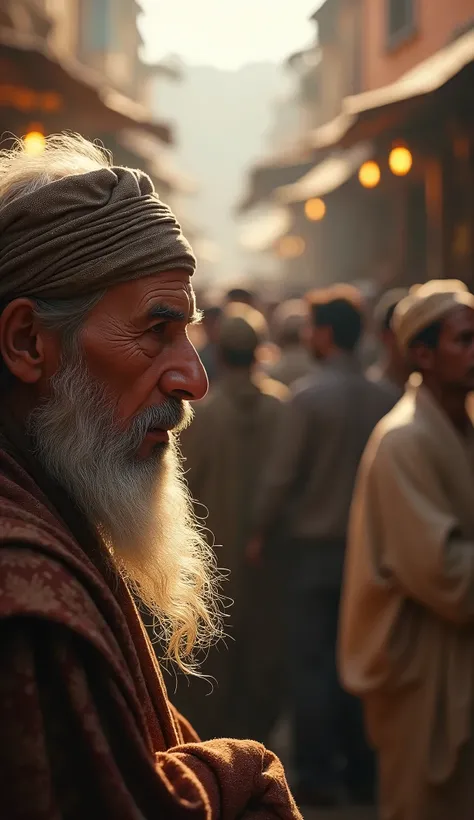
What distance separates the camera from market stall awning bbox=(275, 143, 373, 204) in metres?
17.2

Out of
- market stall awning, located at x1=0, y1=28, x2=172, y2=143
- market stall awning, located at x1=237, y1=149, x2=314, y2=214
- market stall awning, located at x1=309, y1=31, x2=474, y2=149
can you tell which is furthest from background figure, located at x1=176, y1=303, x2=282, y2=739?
market stall awning, located at x1=237, y1=149, x2=314, y2=214

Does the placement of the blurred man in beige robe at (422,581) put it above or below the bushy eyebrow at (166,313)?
below

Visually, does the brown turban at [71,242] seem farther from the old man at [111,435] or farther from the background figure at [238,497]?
→ the background figure at [238,497]

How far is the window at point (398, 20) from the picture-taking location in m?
16.3

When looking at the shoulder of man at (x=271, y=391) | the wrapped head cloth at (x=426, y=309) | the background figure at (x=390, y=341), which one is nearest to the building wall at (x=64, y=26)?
the shoulder of man at (x=271, y=391)

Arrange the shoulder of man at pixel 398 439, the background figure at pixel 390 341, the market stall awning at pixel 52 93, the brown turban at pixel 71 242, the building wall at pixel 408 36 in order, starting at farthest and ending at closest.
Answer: the building wall at pixel 408 36, the market stall awning at pixel 52 93, the background figure at pixel 390 341, the shoulder of man at pixel 398 439, the brown turban at pixel 71 242

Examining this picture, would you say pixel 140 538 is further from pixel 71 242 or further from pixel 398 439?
pixel 398 439

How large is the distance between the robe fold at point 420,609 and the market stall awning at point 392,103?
453 centimetres

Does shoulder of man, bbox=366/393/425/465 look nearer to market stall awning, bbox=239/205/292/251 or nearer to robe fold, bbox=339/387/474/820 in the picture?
robe fold, bbox=339/387/474/820

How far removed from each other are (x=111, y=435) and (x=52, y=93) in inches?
325

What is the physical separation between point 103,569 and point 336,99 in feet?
103

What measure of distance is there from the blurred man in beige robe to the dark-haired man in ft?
6.03

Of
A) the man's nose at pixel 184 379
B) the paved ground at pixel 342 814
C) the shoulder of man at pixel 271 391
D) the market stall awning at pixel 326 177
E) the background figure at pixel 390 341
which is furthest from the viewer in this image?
the market stall awning at pixel 326 177

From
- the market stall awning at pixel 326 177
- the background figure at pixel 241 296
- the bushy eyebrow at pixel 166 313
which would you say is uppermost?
the bushy eyebrow at pixel 166 313
